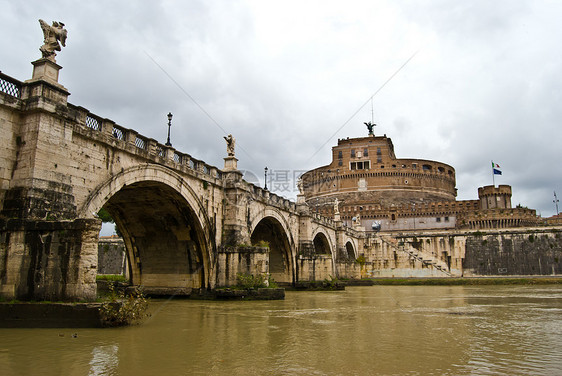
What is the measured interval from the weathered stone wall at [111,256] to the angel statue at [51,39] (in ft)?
108

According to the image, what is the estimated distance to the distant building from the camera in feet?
224

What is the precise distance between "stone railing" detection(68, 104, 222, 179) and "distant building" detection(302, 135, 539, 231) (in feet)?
157

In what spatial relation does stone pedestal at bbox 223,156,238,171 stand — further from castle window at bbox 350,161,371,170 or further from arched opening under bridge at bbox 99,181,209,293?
castle window at bbox 350,161,371,170

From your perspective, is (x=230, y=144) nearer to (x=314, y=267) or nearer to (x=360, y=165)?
(x=314, y=267)

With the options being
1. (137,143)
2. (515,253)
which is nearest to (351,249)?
(515,253)

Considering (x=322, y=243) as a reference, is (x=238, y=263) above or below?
below

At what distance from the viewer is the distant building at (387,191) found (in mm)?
68312

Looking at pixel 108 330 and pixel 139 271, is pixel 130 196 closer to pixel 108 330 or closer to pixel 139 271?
pixel 139 271

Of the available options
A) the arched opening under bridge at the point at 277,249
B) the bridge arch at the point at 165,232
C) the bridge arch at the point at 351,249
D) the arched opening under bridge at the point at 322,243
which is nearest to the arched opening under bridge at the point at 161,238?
the bridge arch at the point at 165,232

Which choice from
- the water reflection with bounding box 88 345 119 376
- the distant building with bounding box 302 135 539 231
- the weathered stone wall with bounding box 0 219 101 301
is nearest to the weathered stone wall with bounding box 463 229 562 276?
the distant building with bounding box 302 135 539 231

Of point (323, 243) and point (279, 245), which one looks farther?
point (323, 243)

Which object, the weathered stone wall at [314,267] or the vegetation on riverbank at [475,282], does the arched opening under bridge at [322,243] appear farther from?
the weathered stone wall at [314,267]

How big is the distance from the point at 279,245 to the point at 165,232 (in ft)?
41.3

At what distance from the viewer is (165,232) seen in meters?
22.3
